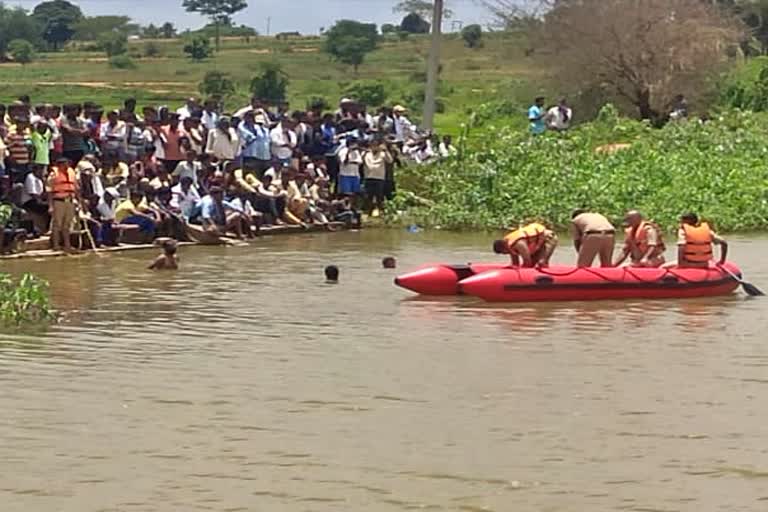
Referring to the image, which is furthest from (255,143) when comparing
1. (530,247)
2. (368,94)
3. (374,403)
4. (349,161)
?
(368,94)

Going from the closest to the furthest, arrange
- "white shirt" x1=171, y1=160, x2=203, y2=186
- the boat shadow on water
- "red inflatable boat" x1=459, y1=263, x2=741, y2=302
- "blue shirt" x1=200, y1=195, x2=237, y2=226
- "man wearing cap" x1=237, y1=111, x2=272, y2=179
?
the boat shadow on water < "red inflatable boat" x1=459, y1=263, x2=741, y2=302 < "white shirt" x1=171, y1=160, x2=203, y2=186 < "blue shirt" x1=200, y1=195, x2=237, y2=226 < "man wearing cap" x1=237, y1=111, x2=272, y2=179

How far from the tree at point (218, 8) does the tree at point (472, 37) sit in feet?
81.6

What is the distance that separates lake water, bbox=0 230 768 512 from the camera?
9914mm

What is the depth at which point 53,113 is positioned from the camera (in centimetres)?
2328

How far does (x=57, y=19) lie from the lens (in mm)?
82750

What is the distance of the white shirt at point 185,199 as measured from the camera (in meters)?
23.8

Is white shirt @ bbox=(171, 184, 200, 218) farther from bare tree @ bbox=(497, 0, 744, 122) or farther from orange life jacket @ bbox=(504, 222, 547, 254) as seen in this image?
bare tree @ bbox=(497, 0, 744, 122)

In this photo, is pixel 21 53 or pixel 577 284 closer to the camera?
pixel 577 284

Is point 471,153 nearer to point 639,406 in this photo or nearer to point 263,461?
point 639,406

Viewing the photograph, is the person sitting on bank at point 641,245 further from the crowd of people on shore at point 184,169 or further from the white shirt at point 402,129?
the white shirt at point 402,129

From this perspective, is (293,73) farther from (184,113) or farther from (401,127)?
(184,113)

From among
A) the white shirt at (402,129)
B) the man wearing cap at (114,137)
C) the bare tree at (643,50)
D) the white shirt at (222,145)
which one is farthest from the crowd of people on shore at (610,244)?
the bare tree at (643,50)

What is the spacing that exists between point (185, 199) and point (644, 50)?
18.4 m

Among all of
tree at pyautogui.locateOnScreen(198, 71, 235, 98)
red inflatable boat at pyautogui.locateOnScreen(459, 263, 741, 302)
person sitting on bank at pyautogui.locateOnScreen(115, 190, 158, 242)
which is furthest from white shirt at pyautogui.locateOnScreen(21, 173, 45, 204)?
tree at pyautogui.locateOnScreen(198, 71, 235, 98)
